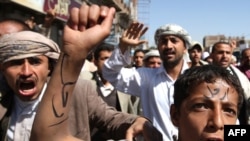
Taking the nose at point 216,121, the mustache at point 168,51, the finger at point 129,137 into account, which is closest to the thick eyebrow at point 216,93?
the nose at point 216,121

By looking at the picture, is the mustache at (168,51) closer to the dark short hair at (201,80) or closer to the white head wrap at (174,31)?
the white head wrap at (174,31)

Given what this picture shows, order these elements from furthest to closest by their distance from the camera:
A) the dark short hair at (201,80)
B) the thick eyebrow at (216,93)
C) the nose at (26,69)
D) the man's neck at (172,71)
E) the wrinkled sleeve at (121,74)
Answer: the man's neck at (172,71)
the wrinkled sleeve at (121,74)
the nose at (26,69)
the dark short hair at (201,80)
the thick eyebrow at (216,93)

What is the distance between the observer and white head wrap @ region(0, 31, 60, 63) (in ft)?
6.12

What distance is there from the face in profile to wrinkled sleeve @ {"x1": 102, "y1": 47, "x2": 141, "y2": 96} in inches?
53.0

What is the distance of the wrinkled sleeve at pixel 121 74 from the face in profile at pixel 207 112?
1.35 m

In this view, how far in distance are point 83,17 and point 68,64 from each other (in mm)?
169

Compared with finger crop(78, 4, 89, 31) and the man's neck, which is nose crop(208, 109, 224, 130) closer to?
finger crop(78, 4, 89, 31)

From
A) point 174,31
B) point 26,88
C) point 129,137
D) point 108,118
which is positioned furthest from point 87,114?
point 174,31

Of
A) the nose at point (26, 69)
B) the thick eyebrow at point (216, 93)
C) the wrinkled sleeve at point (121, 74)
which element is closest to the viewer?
the thick eyebrow at point (216, 93)

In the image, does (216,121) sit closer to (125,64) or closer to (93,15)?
(93,15)

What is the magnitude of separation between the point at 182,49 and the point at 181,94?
63.6 inches

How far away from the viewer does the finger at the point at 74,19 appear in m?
1.22

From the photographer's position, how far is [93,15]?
123 centimetres

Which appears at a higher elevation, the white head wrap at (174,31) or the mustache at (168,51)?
the white head wrap at (174,31)
